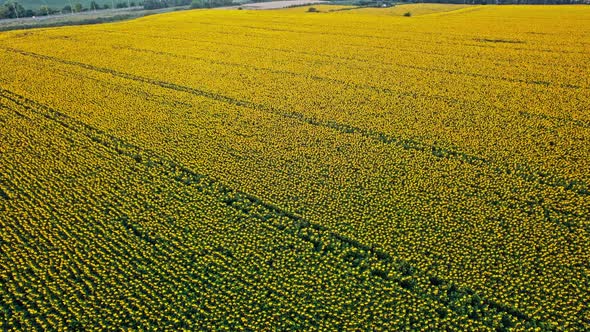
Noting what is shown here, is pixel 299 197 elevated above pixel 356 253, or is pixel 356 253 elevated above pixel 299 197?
pixel 299 197

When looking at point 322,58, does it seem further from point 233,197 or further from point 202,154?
point 233,197

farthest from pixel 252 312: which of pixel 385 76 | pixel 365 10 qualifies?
pixel 365 10

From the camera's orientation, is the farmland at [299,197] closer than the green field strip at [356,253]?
No

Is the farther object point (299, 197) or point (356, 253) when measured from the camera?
point (299, 197)

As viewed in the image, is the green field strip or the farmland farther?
the farmland
